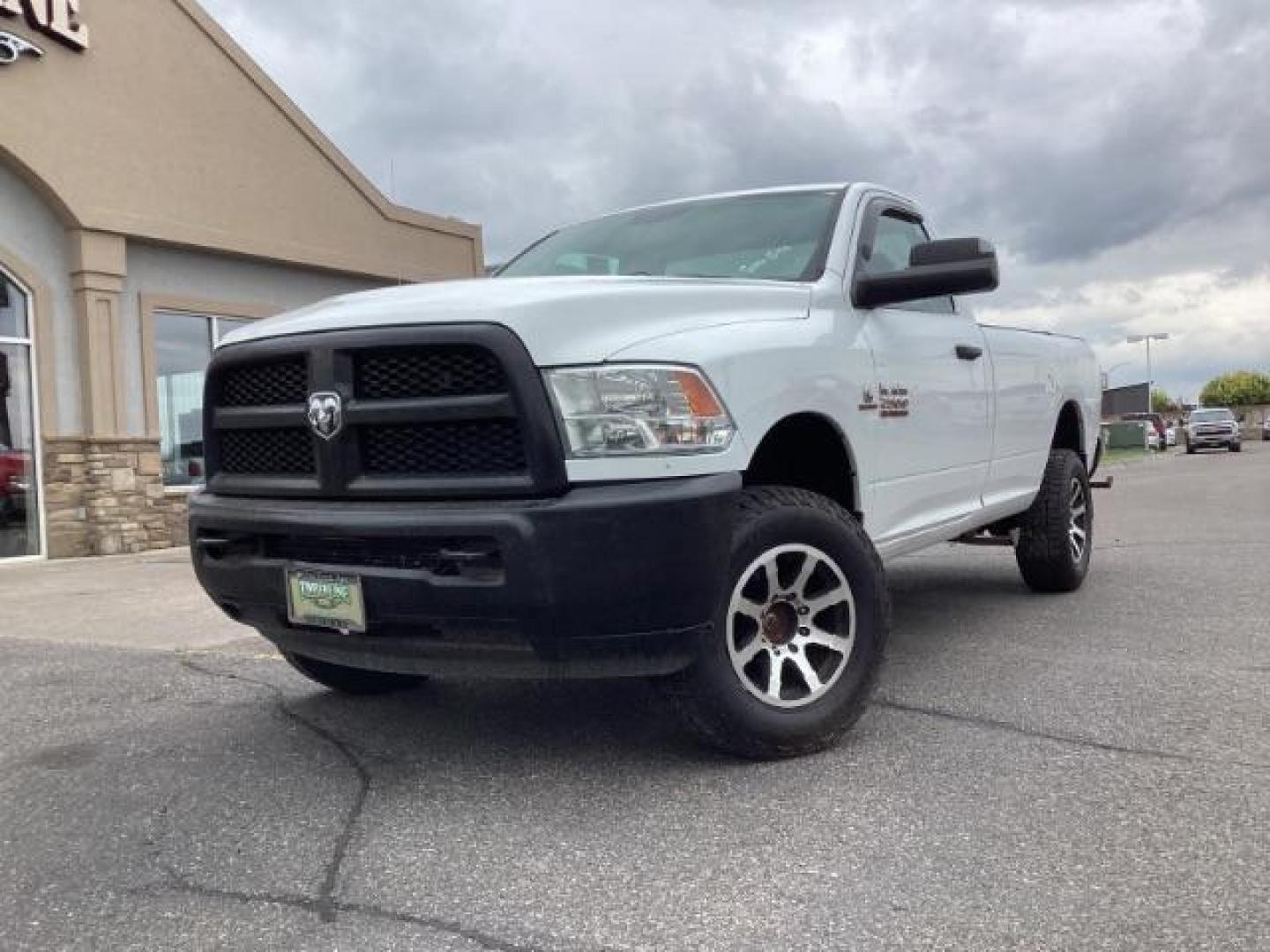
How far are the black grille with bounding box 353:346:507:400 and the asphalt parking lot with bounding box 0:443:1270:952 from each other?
120 cm

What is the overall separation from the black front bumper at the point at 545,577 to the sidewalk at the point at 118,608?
2894mm

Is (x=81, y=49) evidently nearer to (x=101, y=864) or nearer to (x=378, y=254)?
(x=378, y=254)

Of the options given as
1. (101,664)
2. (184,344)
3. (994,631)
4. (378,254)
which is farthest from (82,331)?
(994,631)

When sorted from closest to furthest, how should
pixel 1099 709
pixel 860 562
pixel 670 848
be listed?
pixel 670 848, pixel 860 562, pixel 1099 709

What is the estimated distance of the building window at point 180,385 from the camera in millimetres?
12555

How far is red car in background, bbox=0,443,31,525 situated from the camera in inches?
436

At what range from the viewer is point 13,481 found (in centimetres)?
1120

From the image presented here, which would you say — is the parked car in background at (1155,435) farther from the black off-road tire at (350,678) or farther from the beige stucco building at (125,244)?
the black off-road tire at (350,678)

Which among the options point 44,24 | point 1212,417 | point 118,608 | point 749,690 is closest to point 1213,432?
point 1212,417

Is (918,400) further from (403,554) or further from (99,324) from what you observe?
(99,324)

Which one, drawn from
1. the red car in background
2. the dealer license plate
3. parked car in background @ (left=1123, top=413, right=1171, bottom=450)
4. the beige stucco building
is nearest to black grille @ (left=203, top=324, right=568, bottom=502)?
the dealer license plate

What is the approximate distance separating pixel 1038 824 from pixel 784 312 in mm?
1781

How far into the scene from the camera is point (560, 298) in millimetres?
3146

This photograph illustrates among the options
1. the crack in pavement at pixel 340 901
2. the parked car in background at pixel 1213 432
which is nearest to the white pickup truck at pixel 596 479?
the crack in pavement at pixel 340 901
